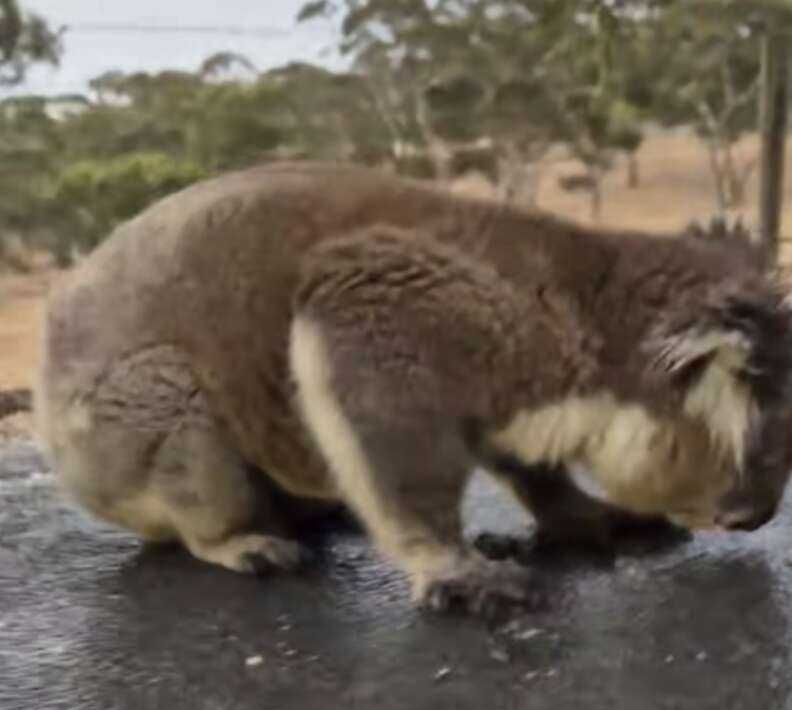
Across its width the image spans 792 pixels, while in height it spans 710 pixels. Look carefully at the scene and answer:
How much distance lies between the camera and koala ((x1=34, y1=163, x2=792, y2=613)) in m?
1.59

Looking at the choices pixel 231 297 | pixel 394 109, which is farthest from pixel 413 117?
pixel 231 297

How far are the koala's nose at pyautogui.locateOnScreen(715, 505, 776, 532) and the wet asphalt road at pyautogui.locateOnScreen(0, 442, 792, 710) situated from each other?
32 mm

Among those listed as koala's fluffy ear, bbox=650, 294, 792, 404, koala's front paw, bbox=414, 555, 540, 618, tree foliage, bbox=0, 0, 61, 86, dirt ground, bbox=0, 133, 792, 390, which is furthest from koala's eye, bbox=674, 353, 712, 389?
tree foliage, bbox=0, 0, 61, 86

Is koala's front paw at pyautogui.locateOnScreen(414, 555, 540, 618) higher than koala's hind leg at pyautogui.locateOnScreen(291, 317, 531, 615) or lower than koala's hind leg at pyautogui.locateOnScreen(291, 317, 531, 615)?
lower

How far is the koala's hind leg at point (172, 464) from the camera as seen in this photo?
171cm

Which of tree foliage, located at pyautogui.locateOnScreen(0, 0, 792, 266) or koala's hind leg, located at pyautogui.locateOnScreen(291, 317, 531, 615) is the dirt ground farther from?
koala's hind leg, located at pyautogui.locateOnScreen(291, 317, 531, 615)

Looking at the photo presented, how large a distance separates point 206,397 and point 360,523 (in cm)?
24

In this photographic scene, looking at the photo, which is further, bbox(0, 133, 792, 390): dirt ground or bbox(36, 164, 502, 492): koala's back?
bbox(0, 133, 792, 390): dirt ground

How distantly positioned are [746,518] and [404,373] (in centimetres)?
38

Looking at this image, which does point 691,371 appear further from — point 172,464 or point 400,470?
point 172,464

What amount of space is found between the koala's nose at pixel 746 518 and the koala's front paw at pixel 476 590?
236 mm

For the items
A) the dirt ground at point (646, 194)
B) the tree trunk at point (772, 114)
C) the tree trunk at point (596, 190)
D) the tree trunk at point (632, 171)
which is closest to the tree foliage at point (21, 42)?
the dirt ground at point (646, 194)

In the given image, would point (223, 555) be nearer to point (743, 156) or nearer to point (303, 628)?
point (303, 628)

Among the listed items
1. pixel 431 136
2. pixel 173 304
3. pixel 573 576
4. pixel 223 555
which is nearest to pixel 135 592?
pixel 223 555
